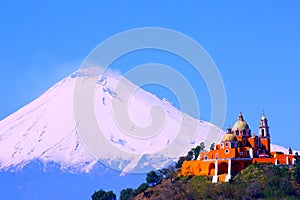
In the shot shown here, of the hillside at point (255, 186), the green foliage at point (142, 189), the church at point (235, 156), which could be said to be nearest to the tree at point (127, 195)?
the green foliage at point (142, 189)

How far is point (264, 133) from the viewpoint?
5709cm

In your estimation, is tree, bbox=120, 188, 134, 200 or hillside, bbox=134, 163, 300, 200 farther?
tree, bbox=120, 188, 134, 200

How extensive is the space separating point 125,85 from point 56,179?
18438 millimetres

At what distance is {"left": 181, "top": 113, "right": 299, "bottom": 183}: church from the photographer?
2132 inches

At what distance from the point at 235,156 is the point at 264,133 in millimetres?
3978

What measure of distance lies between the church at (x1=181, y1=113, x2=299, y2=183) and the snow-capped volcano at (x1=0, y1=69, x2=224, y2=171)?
69.4 feet

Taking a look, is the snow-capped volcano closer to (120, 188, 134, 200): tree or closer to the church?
(120, 188, 134, 200): tree

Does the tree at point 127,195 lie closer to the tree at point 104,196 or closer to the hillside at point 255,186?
the tree at point 104,196

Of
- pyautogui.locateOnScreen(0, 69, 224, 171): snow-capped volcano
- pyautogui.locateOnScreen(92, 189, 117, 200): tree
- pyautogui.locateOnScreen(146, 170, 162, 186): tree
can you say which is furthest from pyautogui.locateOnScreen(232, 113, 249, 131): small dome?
pyautogui.locateOnScreen(0, 69, 224, 171): snow-capped volcano

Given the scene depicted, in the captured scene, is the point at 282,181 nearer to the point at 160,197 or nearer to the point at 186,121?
the point at 160,197

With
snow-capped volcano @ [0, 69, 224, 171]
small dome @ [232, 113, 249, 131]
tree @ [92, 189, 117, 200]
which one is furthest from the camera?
snow-capped volcano @ [0, 69, 224, 171]

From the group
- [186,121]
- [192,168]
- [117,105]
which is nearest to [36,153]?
[117,105]

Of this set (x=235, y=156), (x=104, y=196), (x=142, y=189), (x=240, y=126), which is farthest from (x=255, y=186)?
(x=104, y=196)

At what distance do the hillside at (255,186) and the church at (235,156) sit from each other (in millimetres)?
584
